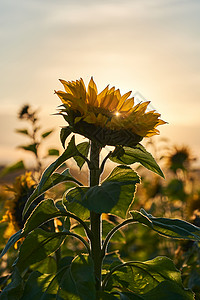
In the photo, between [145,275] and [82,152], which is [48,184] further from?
[145,275]

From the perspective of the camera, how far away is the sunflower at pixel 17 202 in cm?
197

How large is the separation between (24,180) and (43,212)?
2.82 ft

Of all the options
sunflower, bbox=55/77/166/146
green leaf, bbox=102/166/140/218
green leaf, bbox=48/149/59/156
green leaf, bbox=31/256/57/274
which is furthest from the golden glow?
green leaf, bbox=48/149/59/156

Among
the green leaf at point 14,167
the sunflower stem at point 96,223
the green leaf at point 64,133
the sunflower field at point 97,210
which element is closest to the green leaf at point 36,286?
the sunflower field at point 97,210

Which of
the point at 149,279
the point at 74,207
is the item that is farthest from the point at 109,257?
the point at 74,207

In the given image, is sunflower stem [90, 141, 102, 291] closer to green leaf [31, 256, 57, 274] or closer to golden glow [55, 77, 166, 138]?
golden glow [55, 77, 166, 138]

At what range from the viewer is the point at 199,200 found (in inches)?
140

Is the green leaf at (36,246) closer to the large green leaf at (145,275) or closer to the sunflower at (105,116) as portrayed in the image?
the large green leaf at (145,275)

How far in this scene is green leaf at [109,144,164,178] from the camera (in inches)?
50.3

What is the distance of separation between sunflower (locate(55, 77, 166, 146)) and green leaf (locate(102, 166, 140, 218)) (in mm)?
78

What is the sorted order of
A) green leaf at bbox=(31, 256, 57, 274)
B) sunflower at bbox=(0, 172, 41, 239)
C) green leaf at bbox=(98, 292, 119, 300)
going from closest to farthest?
green leaf at bbox=(98, 292, 119, 300) → green leaf at bbox=(31, 256, 57, 274) → sunflower at bbox=(0, 172, 41, 239)

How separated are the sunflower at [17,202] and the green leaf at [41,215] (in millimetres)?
719

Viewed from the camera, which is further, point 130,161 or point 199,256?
point 199,256

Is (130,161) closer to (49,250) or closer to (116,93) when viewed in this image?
(116,93)
